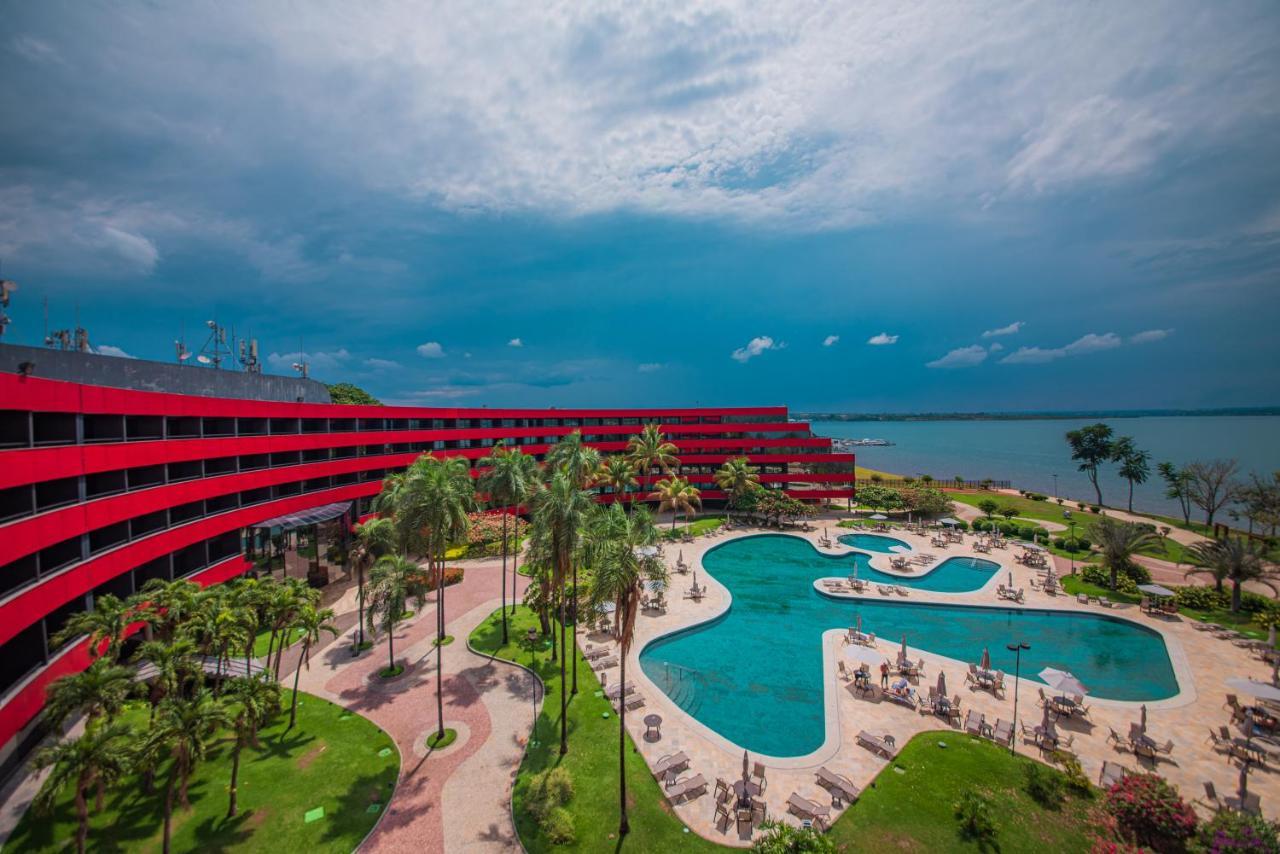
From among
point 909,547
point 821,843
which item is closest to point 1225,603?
point 909,547

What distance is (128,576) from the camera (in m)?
28.1

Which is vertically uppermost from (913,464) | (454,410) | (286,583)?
(454,410)

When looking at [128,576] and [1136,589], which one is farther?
[1136,589]

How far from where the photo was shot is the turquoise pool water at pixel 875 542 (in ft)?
176

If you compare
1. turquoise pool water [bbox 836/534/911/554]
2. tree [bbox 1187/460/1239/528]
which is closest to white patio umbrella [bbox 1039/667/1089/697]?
turquoise pool water [bbox 836/534/911/554]

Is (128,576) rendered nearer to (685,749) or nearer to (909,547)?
(685,749)

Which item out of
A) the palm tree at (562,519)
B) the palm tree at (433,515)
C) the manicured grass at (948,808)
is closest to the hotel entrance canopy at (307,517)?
the palm tree at (433,515)

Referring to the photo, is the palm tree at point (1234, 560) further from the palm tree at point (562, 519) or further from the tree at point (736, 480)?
the palm tree at point (562, 519)

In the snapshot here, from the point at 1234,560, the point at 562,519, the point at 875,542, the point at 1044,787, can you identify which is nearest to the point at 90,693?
the point at 562,519

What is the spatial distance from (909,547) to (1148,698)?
28.6 metres

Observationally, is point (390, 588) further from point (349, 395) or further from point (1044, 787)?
point (349, 395)

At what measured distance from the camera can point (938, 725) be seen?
75.0 ft

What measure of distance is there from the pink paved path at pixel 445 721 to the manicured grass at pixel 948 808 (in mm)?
12955

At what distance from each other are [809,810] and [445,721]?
17.1 metres
